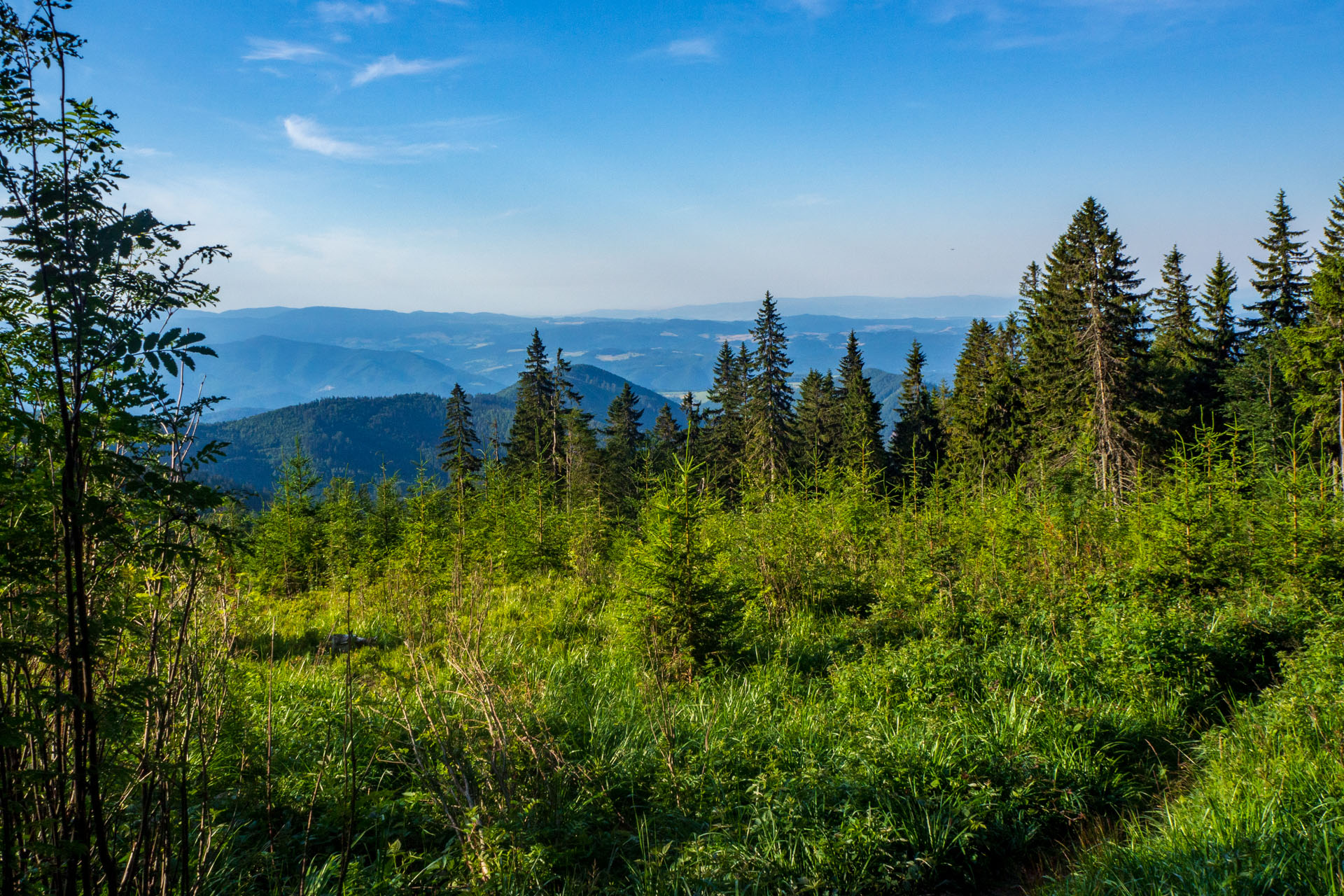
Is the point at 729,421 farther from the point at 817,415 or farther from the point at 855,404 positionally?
the point at 855,404

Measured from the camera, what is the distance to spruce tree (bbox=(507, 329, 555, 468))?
32.0 m

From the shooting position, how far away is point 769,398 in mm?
33438

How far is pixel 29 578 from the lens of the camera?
69.4 inches

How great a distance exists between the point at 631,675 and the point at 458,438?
31114mm

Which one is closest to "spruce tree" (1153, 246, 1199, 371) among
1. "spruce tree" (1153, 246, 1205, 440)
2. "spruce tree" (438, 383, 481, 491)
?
"spruce tree" (1153, 246, 1205, 440)

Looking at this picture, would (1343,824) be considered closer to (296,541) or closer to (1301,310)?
(296,541)

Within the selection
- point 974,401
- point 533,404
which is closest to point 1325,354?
point 974,401

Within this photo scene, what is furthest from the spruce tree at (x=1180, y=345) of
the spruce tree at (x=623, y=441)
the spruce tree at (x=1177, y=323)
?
the spruce tree at (x=623, y=441)

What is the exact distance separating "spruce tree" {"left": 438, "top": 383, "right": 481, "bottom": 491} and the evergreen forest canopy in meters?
22.6

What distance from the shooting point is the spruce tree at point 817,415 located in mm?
40656

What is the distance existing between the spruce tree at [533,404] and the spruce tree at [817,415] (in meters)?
14.4

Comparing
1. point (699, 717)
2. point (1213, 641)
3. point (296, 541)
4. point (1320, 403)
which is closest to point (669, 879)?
point (699, 717)

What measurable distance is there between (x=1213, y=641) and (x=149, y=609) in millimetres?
7843

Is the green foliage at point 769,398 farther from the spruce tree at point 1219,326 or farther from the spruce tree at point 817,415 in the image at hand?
the spruce tree at point 1219,326
